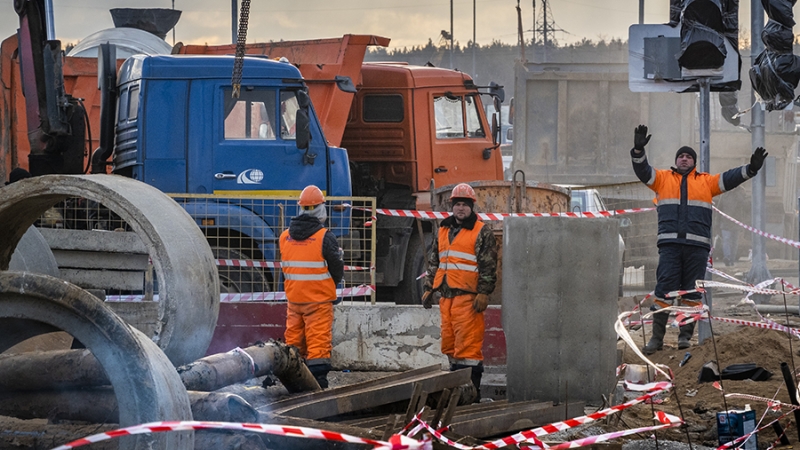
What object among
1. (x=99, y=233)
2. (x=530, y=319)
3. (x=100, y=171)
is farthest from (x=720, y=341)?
(x=100, y=171)

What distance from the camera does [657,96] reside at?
22.3m

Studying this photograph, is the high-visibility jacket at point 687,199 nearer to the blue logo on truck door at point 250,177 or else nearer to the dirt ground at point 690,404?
the dirt ground at point 690,404

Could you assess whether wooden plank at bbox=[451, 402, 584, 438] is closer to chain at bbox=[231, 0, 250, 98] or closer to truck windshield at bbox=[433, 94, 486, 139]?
chain at bbox=[231, 0, 250, 98]

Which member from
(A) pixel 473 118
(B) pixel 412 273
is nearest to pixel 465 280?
(B) pixel 412 273

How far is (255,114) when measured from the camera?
11023mm

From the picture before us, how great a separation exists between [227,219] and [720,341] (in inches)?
189

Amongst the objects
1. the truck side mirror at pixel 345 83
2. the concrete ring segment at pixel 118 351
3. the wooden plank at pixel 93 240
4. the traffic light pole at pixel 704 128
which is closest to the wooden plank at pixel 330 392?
the concrete ring segment at pixel 118 351

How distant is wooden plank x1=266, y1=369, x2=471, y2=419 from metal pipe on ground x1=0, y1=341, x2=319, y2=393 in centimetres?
31

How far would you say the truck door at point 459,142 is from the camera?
1328cm

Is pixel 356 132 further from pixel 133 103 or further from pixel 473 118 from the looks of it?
pixel 133 103

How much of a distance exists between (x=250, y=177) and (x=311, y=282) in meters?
2.70

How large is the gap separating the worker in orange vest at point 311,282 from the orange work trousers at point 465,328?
0.97m

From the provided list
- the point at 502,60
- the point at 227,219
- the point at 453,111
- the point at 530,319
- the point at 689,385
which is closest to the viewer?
the point at 530,319

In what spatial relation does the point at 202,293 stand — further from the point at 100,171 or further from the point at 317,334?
the point at 100,171
